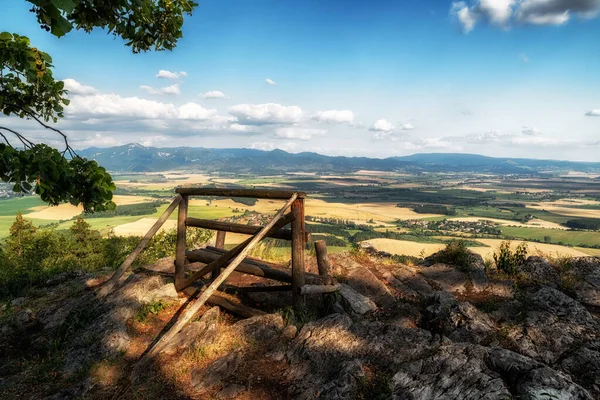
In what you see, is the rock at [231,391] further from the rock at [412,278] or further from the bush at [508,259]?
the bush at [508,259]

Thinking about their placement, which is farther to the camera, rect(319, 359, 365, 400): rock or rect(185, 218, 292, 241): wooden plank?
rect(185, 218, 292, 241): wooden plank

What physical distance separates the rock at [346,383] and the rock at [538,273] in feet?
26.4

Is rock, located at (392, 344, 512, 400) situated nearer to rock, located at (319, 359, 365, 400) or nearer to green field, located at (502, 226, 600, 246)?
rock, located at (319, 359, 365, 400)

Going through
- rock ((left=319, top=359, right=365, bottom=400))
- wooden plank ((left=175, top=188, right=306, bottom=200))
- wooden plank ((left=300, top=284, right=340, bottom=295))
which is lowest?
rock ((left=319, top=359, right=365, bottom=400))

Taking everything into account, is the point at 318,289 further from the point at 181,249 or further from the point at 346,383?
the point at 181,249

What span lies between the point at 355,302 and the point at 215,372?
404 centimetres

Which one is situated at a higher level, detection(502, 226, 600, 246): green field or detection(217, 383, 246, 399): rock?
detection(217, 383, 246, 399): rock

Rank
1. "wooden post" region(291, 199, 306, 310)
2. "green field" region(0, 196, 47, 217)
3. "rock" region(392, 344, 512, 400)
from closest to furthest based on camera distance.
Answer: "rock" region(392, 344, 512, 400), "wooden post" region(291, 199, 306, 310), "green field" region(0, 196, 47, 217)

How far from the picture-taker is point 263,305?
8172mm

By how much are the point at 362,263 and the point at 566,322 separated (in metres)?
6.48

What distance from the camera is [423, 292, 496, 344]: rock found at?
655 cm

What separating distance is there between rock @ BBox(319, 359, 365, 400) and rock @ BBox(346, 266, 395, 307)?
4436 mm

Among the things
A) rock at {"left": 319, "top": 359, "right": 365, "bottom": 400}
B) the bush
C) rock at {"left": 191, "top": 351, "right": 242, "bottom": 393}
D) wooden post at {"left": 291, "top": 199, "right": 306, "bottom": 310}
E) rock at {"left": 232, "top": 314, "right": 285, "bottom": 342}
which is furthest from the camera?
the bush

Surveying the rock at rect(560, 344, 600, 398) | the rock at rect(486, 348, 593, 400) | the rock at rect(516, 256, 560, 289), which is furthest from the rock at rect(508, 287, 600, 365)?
the rock at rect(516, 256, 560, 289)
